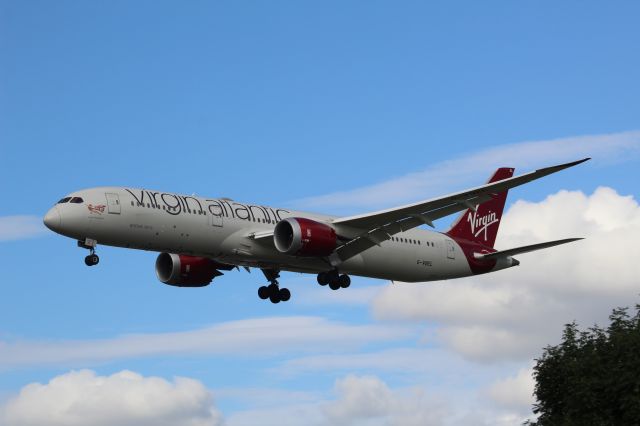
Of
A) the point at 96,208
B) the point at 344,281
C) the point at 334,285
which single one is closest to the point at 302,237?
the point at 334,285

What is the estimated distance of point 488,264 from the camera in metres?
57.5

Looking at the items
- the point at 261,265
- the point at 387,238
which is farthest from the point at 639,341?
the point at 261,265

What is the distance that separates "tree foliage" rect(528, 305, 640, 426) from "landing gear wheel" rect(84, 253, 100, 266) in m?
17.8

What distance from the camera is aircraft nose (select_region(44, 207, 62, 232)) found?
1828 inches

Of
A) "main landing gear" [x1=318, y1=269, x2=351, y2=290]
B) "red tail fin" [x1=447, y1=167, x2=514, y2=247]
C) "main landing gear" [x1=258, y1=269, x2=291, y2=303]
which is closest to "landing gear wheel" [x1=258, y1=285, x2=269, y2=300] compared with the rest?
"main landing gear" [x1=258, y1=269, x2=291, y2=303]

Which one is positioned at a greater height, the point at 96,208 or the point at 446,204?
the point at 96,208

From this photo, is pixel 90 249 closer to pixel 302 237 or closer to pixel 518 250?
pixel 302 237

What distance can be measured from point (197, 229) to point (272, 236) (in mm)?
3256

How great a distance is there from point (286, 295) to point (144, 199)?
10635mm

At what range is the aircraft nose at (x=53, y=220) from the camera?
152 ft

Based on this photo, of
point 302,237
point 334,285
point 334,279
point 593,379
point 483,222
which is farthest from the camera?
point 483,222

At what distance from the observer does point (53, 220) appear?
46500 millimetres

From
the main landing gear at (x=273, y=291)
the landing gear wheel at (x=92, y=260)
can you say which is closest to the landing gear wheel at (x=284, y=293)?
the main landing gear at (x=273, y=291)

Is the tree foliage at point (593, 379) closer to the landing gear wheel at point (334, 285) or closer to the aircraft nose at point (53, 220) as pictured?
the landing gear wheel at point (334, 285)
